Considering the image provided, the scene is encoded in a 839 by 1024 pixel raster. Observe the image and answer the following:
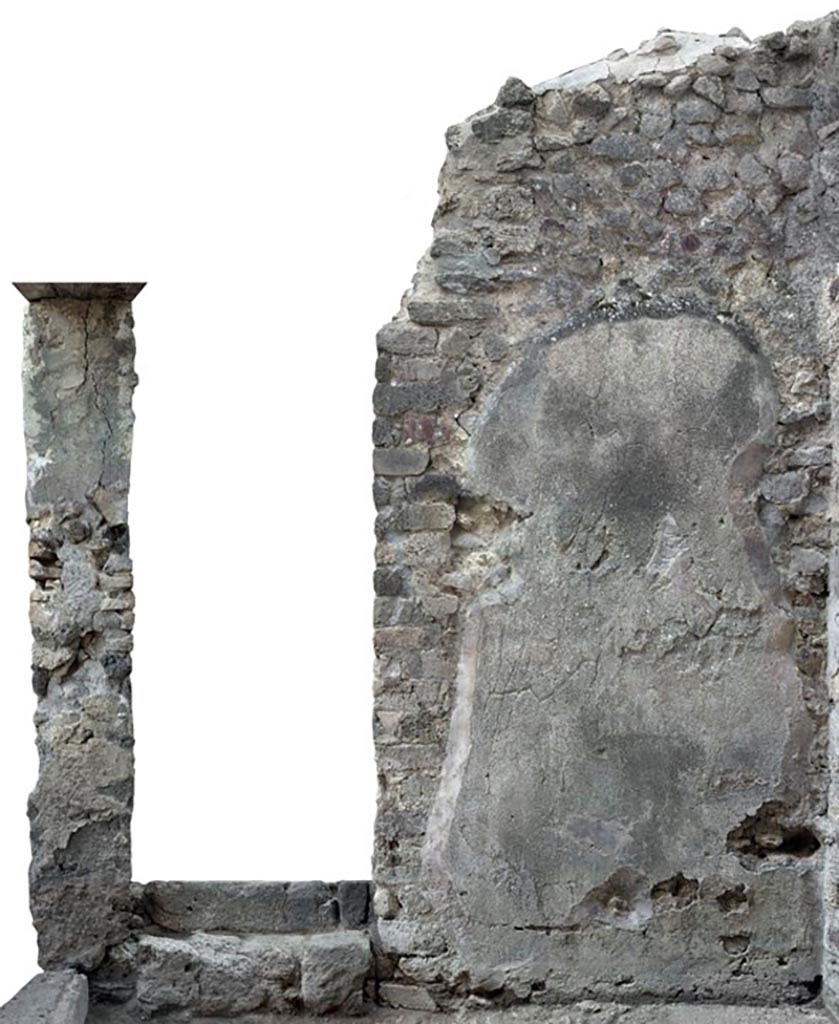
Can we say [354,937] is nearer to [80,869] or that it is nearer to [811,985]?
[80,869]

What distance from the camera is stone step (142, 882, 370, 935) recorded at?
6691 mm

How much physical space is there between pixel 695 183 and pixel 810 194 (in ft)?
1.20

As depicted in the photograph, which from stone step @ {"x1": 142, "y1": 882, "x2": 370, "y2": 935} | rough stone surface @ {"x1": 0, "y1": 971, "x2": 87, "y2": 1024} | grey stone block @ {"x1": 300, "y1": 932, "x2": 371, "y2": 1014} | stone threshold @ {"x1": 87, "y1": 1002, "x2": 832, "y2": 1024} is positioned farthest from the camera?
stone step @ {"x1": 142, "y1": 882, "x2": 370, "y2": 935}

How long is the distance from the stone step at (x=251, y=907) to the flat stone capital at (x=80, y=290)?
6.53 ft

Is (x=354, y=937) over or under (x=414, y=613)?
under

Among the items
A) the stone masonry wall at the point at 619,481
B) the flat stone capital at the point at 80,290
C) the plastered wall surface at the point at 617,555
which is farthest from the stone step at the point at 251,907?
the flat stone capital at the point at 80,290

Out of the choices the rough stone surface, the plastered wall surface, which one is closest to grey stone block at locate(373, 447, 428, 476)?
the plastered wall surface

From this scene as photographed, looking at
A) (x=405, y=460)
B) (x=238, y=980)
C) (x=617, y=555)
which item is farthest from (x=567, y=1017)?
(x=405, y=460)

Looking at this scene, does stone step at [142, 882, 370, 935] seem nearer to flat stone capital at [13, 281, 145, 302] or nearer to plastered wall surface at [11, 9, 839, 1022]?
plastered wall surface at [11, 9, 839, 1022]

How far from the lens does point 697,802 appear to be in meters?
6.30

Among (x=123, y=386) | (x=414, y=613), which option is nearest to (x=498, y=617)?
(x=414, y=613)

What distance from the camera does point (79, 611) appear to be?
6473 mm

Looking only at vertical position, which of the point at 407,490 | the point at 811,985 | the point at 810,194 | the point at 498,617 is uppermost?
the point at 810,194

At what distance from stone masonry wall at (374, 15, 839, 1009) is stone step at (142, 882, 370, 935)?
566mm
